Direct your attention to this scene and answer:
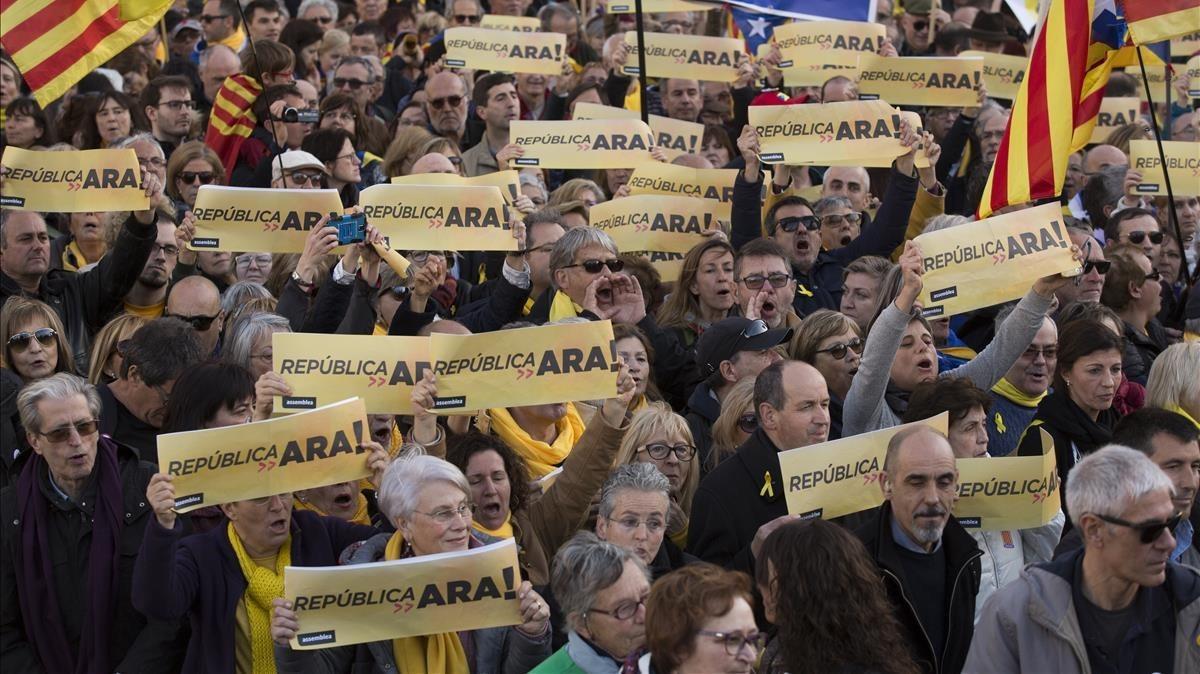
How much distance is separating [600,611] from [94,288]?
442 cm

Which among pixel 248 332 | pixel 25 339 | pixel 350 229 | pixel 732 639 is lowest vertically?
pixel 25 339

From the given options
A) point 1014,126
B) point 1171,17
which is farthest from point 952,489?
point 1171,17

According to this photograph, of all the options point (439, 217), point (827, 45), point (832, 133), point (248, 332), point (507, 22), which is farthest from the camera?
point (507, 22)

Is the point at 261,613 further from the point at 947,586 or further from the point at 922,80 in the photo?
the point at 922,80

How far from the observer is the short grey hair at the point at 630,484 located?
21.3 ft

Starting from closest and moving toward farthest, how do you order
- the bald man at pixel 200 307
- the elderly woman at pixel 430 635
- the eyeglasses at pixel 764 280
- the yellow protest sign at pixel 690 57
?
the elderly woman at pixel 430 635 < the bald man at pixel 200 307 < the eyeglasses at pixel 764 280 < the yellow protest sign at pixel 690 57

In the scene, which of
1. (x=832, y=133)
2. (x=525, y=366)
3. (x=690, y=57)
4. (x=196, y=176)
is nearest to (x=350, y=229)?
(x=525, y=366)

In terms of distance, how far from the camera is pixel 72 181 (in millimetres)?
9414

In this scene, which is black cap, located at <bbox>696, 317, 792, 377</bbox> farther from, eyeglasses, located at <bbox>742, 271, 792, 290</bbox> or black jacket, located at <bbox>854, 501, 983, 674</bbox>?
black jacket, located at <bbox>854, 501, 983, 674</bbox>

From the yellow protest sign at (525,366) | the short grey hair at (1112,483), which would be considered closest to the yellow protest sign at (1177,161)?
the yellow protest sign at (525,366)

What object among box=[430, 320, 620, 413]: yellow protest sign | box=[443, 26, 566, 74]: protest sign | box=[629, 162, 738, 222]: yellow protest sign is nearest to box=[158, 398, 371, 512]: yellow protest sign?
box=[430, 320, 620, 413]: yellow protest sign

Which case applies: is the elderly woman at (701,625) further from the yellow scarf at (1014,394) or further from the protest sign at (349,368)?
the yellow scarf at (1014,394)

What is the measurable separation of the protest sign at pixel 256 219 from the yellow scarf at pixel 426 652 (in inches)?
122

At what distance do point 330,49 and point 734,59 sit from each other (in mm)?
3691
